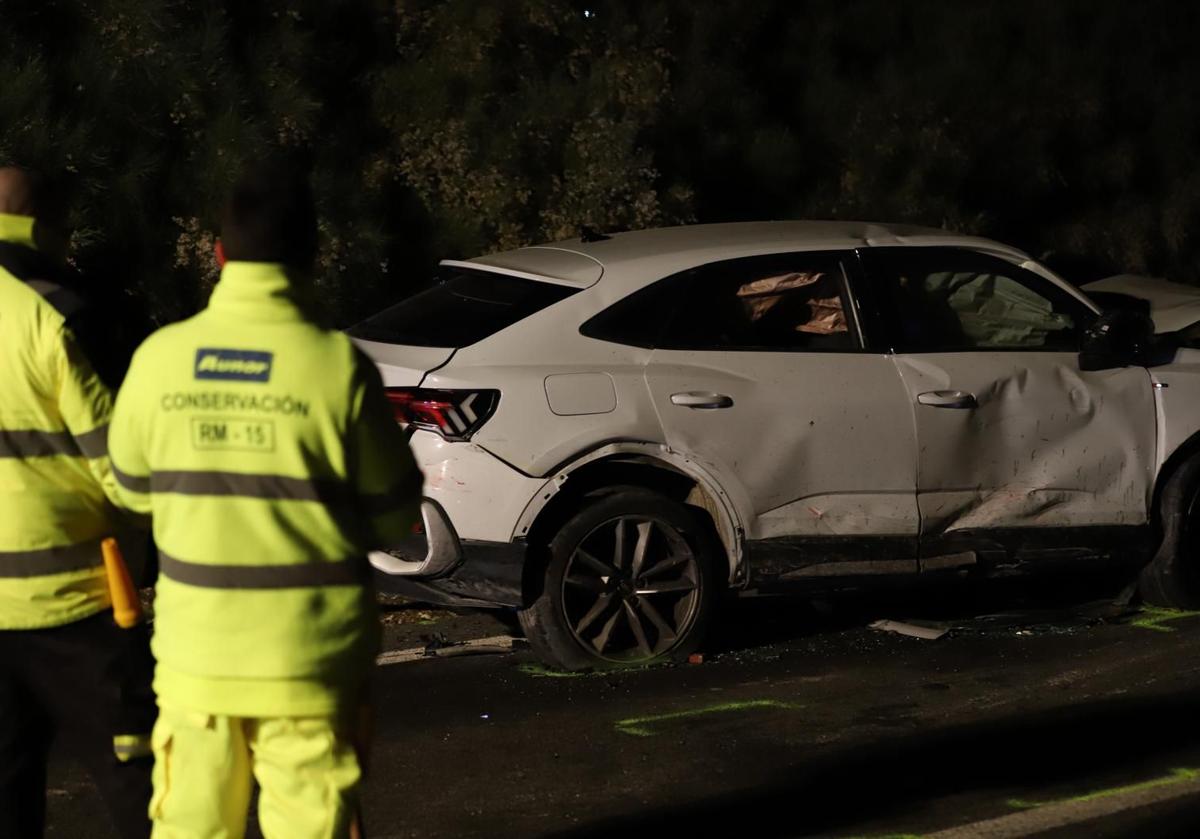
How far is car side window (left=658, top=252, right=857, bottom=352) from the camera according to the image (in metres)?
6.99

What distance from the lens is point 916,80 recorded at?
44.2ft

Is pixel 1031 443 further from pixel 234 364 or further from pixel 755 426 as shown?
pixel 234 364

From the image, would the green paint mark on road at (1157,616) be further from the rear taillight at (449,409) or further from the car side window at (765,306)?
the rear taillight at (449,409)

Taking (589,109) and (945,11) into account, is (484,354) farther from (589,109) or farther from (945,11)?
(945,11)

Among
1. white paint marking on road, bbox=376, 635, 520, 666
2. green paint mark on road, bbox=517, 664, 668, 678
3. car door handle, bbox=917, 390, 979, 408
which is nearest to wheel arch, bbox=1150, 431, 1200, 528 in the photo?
car door handle, bbox=917, 390, 979, 408

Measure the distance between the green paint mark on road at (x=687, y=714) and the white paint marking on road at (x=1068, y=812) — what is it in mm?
1254

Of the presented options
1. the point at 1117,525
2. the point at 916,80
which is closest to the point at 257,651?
the point at 1117,525

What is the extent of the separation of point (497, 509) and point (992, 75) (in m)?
8.53

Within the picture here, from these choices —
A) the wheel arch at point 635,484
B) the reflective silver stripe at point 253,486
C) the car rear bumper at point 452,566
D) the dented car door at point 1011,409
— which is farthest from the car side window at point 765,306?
the reflective silver stripe at point 253,486

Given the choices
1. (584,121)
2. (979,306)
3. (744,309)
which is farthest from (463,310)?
(584,121)

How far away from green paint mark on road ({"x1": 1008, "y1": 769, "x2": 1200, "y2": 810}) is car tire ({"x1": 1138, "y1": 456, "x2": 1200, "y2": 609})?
2.12 meters

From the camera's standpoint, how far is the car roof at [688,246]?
705 centimetres

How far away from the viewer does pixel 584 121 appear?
1148 centimetres

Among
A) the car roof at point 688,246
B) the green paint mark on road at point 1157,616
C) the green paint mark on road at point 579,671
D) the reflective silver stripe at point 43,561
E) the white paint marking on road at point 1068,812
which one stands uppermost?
the car roof at point 688,246
